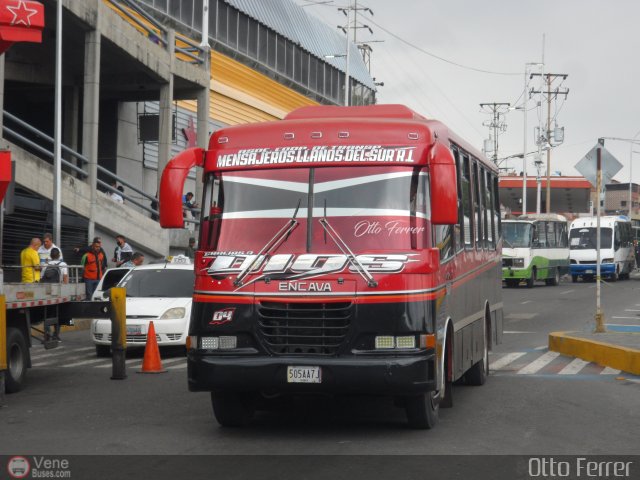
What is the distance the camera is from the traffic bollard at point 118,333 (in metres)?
15.4

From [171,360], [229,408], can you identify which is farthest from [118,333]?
[229,408]

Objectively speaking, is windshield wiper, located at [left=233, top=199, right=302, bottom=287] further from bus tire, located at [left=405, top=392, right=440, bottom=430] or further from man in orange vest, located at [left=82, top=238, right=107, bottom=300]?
man in orange vest, located at [left=82, top=238, right=107, bottom=300]

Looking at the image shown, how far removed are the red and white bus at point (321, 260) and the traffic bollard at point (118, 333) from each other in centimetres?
466

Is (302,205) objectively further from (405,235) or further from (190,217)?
(190,217)

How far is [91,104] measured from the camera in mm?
30859

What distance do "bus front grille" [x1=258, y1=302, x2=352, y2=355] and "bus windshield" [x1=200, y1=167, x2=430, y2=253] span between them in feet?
1.74

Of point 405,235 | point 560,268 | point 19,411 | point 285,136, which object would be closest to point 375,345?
point 405,235

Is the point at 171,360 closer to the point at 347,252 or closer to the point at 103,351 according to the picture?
the point at 103,351

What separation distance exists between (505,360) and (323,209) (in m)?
8.70

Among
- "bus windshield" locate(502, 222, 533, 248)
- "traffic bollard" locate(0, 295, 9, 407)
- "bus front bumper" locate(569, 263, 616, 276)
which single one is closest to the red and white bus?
"traffic bollard" locate(0, 295, 9, 407)

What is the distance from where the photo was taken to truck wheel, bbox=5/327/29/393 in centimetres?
1402

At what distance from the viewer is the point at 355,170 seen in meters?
10.5

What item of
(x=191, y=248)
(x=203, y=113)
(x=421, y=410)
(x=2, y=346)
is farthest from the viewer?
(x=203, y=113)

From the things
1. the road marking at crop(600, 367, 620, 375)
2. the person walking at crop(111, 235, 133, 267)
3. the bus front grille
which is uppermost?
the person walking at crop(111, 235, 133, 267)
